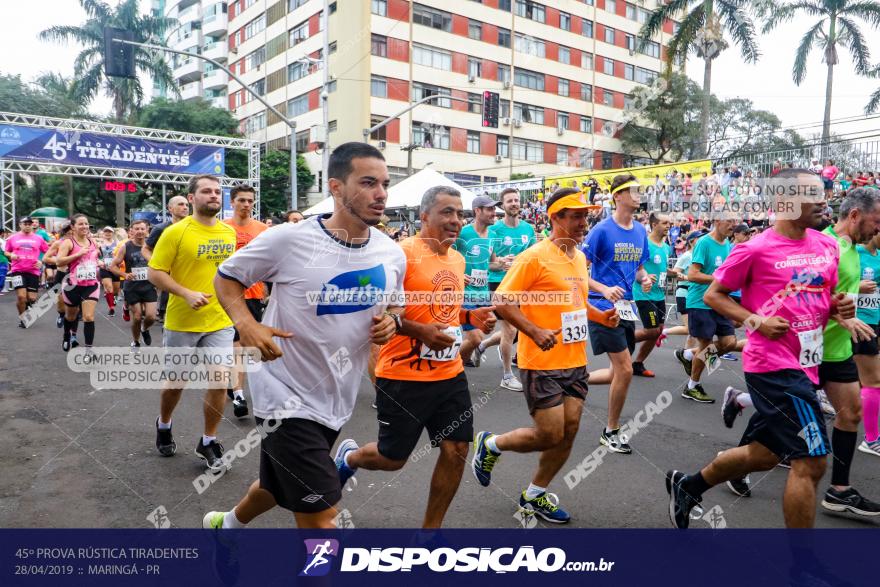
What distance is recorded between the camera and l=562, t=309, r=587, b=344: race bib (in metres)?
3.84

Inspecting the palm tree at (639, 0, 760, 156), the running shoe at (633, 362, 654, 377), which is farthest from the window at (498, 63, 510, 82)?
the running shoe at (633, 362, 654, 377)

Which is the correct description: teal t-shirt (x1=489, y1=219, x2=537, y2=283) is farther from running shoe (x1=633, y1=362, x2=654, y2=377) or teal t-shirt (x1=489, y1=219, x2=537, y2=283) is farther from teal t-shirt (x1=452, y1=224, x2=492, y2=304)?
running shoe (x1=633, y1=362, x2=654, y2=377)

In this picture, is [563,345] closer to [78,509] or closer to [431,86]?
[78,509]

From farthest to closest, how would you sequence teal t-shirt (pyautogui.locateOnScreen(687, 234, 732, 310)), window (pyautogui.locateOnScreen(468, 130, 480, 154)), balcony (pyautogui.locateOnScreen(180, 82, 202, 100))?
balcony (pyautogui.locateOnScreen(180, 82, 202, 100)) < window (pyautogui.locateOnScreen(468, 130, 480, 154)) < teal t-shirt (pyautogui.locateOnScreen(687, 234, 732, 310))

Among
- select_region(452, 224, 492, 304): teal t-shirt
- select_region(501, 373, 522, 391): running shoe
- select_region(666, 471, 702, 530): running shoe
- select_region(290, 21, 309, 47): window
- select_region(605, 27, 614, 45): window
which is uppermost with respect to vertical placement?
select_region(605, 27, 614, 45): window

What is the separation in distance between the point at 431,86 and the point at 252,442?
38296mm

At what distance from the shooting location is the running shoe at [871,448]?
5000mm

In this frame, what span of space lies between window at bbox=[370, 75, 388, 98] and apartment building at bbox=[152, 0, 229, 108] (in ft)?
69.1

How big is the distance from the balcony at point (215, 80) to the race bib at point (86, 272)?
51.2m

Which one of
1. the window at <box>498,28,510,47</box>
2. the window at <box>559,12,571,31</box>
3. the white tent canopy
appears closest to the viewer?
the white tent canopy

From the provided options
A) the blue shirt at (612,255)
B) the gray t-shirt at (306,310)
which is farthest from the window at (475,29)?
the gray t-shirt at (306,310)

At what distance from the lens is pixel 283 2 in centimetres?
4462

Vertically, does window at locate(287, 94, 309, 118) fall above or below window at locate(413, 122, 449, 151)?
above

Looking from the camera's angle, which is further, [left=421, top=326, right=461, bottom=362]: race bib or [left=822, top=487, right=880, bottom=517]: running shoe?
[left=822, top=487, right=880, bottom=517]: running shoe
